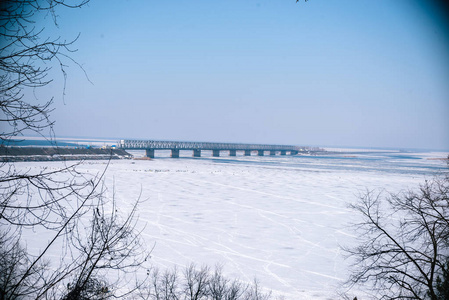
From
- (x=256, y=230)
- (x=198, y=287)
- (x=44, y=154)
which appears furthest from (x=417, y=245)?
(x=44, y=154)

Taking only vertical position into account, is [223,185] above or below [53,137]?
below

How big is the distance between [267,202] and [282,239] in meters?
7.69

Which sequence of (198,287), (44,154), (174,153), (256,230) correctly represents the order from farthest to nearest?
(174,153)
(256,230)
(44,154)
(198,287)

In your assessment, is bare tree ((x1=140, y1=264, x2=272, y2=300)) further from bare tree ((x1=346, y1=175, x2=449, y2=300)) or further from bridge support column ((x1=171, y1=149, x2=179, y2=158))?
bridge support column ((x1=171, y1=149, x2=179, y2=158))

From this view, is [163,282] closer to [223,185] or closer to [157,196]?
[157,196]

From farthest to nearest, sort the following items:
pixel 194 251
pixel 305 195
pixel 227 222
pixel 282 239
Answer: pixel 305 195
pixel 227 222
pixel 282 239
pixel 194 251

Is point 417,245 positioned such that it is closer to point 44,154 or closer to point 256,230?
point 256,230

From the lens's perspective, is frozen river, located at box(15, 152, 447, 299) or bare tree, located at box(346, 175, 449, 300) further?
frozen river, located at box(15, 152, 447, 299)

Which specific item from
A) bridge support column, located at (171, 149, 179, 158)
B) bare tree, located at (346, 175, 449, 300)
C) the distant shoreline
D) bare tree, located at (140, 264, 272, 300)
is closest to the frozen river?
bare tree, located at (140, 264, 272, 300)

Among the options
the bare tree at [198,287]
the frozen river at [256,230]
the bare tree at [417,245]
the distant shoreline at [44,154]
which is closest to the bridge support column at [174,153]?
the distant shoreline at [44,154]

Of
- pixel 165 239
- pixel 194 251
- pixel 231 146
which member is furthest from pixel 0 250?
pixel 231 146

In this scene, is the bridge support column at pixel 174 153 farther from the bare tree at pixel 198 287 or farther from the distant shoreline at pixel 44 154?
the bare tree at pixel 198 287

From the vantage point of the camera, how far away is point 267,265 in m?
11.9

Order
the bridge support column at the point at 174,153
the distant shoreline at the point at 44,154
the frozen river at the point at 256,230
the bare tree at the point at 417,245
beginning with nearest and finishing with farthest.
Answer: the distant shoreline at the point at 44,154, the bare tree at the point at 417,245, the frozen river at the point at 256,230, the bridge support column at the point at 174,153
